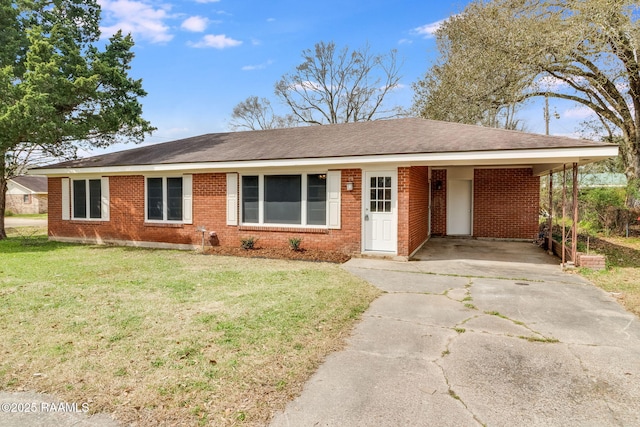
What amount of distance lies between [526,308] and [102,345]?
218 inches

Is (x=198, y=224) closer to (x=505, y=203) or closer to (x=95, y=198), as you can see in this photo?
(x=95, y=198)

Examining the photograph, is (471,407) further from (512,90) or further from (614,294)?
(512,90)

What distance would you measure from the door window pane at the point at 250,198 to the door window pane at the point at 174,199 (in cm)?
226

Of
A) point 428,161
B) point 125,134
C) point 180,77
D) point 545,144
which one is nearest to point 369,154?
point 428,161

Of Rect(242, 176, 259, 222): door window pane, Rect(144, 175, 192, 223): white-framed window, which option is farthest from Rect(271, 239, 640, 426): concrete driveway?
Rect(144, 175, 192, 223): white-framed window

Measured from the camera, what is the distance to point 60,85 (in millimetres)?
11312

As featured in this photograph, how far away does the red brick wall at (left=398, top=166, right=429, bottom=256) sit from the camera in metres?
9.16

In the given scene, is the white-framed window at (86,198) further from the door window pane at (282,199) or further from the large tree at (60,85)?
the door window pane at (282,199)

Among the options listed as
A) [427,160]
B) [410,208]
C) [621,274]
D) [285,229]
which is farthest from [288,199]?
[621,274]

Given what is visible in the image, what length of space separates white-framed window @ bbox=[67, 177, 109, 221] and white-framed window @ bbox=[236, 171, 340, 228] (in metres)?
4.87

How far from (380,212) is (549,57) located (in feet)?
37.8

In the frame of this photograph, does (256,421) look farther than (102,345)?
No

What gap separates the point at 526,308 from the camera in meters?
5.46

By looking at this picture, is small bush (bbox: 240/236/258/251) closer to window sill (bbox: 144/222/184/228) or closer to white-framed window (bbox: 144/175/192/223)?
white-framed window (bbox: 144/175/192/223)
